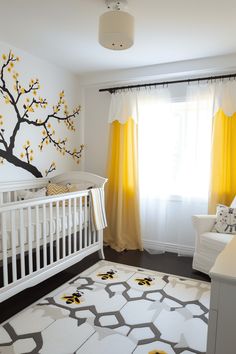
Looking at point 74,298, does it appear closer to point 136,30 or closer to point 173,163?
point 173,163

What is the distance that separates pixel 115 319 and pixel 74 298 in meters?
0.44

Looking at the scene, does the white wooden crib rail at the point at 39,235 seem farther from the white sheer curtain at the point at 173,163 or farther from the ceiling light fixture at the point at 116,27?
the ceiling light fixture at the point at 116,27

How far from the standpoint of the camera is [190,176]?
A: 129 inches

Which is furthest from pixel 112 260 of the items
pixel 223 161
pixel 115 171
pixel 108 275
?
pixel 223 161

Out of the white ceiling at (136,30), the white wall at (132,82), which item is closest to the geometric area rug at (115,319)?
the white wall at (132,82)

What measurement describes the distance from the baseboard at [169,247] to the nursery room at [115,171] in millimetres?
19

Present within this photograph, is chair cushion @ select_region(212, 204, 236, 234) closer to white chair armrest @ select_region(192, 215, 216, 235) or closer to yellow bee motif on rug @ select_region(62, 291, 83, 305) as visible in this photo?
white chair armrest @ select_region(192, 215, 216, 235)

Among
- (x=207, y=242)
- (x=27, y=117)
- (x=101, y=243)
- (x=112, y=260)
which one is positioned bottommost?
(x=112, y=260)

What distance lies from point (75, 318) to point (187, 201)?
1.93 m

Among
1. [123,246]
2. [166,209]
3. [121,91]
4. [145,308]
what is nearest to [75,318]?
[145,308]

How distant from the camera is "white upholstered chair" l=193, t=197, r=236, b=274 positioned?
2.57m

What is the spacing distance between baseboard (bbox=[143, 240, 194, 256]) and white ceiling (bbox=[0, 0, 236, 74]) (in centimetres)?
228

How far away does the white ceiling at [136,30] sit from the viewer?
201cm

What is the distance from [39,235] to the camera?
2.24 m
